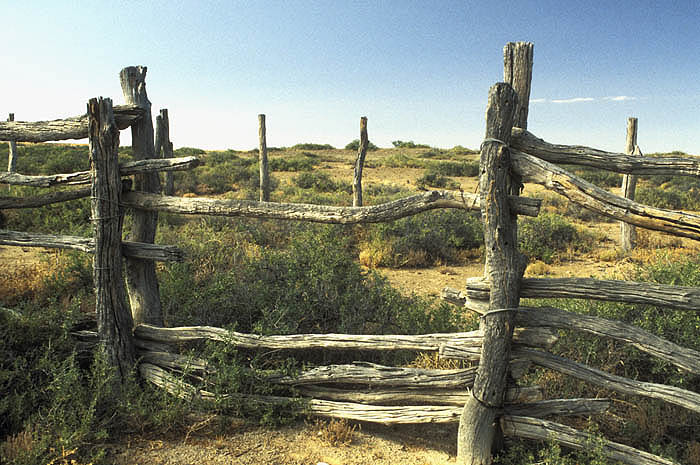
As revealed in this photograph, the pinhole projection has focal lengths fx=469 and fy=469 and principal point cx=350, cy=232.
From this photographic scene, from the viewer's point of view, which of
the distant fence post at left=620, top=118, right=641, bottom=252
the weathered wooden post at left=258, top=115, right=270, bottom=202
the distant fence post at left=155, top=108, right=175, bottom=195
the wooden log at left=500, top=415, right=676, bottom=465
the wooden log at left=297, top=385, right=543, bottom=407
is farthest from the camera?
the weathered wooden post at left=258, top=115, right=270, bottom=202

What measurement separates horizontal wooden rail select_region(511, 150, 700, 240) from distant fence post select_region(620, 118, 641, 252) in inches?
314

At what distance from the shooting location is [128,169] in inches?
148

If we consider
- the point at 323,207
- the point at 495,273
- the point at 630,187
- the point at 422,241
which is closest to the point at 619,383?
the point at 495,273

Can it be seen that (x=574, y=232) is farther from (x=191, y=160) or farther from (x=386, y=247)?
(x=191, y=160)

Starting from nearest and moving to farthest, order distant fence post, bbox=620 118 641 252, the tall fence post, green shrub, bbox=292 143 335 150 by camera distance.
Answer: the tall fence post < distant fence post, bbox=620 118 641 252 < green shrub, bbox=292 143 335 150

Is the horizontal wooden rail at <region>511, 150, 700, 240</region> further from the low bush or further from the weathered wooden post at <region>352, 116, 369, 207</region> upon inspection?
the weathered wooden post at <region>352, 116, 369, 207</region>

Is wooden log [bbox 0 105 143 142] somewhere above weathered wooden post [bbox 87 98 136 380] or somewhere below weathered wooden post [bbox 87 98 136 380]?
above

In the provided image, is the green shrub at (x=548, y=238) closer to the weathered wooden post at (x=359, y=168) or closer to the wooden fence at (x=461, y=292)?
the weathered wooden post at (x=359, y=168)

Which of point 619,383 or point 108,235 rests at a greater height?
point 108,235

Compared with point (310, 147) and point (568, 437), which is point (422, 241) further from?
point (310, 147)

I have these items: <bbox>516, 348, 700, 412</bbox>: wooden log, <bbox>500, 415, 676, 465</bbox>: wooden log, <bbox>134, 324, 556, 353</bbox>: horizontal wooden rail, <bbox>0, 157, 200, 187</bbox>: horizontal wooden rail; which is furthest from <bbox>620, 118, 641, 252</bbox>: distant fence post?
<bbox>0, 157, 200, 187</bbox>: horizontal wooden rail

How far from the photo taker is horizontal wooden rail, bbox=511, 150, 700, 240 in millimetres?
2490

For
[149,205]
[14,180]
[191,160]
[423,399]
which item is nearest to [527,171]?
[423,399]

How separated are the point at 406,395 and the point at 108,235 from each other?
263 centimetres
